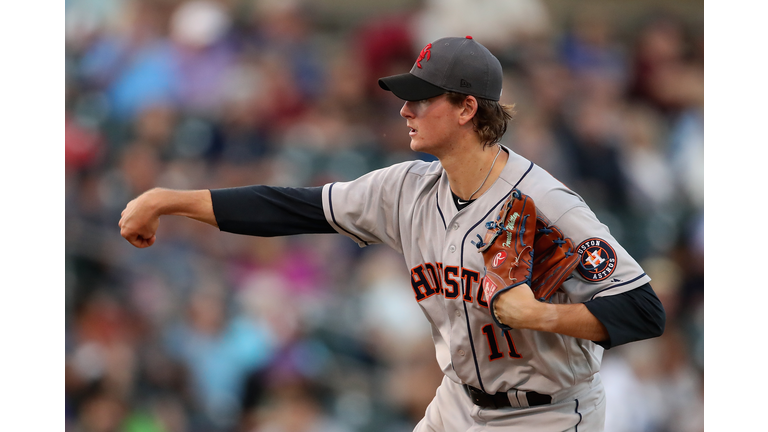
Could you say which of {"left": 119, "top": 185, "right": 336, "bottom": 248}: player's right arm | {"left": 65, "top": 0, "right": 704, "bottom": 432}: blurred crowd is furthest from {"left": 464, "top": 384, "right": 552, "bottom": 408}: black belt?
{"left": 65, "top": 0, "right": 704, "bottom": 432}: blurred crowd

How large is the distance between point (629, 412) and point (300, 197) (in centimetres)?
317

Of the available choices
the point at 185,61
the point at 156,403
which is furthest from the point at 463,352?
the point at 185,61

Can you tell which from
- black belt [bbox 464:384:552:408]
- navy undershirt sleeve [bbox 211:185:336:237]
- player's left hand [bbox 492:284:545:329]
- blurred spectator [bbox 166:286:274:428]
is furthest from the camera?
blurred spectator [bbox 166:286:274:428]

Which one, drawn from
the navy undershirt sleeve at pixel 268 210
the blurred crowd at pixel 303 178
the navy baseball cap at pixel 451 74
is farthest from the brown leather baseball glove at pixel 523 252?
the blurred crowd at pixel 303 178

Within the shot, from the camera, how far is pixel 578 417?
7.62ft

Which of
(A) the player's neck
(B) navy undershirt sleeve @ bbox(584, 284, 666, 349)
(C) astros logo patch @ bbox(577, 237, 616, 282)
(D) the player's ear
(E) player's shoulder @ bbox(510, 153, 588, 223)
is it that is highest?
(D) the player's ear

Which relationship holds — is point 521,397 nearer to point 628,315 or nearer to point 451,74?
point 628,315

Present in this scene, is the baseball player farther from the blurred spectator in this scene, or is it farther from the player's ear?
the blurred spectator

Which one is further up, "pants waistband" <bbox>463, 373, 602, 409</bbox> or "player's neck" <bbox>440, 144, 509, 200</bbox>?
"player's neck" <bbox>440, 144, 509, 200</bbox>

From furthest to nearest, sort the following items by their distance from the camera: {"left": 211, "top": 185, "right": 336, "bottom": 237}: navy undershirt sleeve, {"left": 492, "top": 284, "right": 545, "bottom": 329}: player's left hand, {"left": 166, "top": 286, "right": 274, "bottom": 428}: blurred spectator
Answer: {"left": 166, "top": 286, "right": 274, "bottom": 428}: blurred spectator, {"left": 211, "top": 185, "right": 336, "bottom": 237}: navy undershirt sleeve, {"left": 492, "top": 284, "right": 545, "bottom": 329}: player's left hand

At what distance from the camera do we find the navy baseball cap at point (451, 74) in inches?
91.6

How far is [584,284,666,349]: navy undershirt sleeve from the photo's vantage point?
6.68ft

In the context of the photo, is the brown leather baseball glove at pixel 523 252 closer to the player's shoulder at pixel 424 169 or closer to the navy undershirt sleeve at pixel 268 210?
the player's shoulder at pixel 424 169

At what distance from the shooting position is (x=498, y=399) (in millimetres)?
2354
